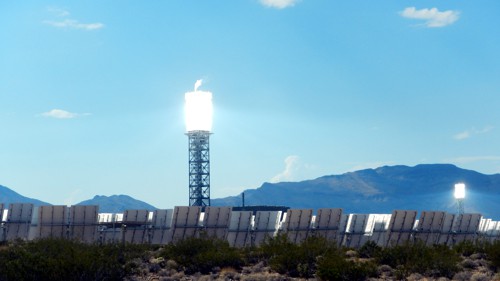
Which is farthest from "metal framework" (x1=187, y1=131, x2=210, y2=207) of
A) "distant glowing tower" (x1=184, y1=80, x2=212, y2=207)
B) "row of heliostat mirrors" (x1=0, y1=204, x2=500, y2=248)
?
"row of heliostat mirrors" (x1=0, y1=204, x2=500, y2=248)

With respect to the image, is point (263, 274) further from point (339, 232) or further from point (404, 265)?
point (339, 232)

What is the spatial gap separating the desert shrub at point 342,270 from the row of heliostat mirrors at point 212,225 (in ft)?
40.1

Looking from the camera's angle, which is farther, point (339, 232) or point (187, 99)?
point (187, 99)

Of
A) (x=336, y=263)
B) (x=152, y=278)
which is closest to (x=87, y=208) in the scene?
(x=152, y=278)

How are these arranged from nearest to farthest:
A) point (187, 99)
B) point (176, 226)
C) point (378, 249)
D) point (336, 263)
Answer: point (336, 263), point (378, 249), point (176, 226), point (187, 99)

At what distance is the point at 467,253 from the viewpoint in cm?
3069

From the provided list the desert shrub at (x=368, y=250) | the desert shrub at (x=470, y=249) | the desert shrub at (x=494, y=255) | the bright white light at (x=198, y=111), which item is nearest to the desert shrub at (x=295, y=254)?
the desert shrub at (x=368, y=250)

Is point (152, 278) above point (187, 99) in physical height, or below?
below

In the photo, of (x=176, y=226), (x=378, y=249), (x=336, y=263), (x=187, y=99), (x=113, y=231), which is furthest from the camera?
(x=187, y=99)

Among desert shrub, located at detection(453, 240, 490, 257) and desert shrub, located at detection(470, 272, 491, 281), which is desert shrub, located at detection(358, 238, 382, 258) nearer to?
desert shrub, located at detection(453, 240, 490, 257)

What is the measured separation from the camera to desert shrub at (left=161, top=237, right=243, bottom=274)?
2691cm

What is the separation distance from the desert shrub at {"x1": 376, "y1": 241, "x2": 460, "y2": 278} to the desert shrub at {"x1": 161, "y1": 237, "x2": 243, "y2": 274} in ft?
14.8

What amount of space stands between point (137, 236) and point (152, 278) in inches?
598

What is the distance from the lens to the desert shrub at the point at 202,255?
26906 mm
